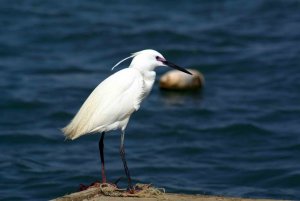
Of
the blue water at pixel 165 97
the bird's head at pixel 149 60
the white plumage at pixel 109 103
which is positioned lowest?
the white plumage at pixel 109 103

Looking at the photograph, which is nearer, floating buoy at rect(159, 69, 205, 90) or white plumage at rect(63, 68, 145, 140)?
white plumage at rect(63, 68, 145, 140)

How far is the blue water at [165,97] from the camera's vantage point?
47.4 feet

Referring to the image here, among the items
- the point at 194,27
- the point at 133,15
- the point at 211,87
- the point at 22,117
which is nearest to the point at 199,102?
the point at 211,87

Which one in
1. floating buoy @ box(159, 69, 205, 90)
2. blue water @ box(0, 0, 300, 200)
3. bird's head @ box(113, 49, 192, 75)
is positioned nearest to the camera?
bird's head @ box(113, 49, 192, 75)

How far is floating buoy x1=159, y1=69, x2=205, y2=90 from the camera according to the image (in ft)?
58.1

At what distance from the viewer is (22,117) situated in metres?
17.3

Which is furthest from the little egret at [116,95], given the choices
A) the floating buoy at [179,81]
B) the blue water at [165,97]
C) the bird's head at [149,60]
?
the floating buoy at [179,81]

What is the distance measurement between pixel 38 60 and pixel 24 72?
3.17ft

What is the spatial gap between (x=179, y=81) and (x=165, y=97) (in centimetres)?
40

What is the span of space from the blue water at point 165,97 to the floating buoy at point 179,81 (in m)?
0.19

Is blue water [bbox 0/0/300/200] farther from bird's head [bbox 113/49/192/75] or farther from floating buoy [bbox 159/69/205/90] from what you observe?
bird's head [bbox 113/49/192/75]

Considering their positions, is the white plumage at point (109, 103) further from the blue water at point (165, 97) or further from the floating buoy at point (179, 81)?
the floating buoy at point (179, 81)

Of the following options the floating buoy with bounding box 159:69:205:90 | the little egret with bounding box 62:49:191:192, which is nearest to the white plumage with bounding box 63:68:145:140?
the little egret with bounding box 62:49:191:192

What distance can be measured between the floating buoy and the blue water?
192 millimetres
